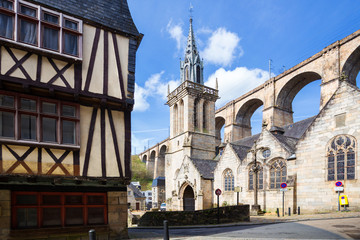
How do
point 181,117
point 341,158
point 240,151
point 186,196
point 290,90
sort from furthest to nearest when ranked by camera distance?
point 181,117
point 290,90
point 186,196
point 240,151
point 341,158

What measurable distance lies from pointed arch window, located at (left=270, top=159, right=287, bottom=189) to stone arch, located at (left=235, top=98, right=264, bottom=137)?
24.4 metres

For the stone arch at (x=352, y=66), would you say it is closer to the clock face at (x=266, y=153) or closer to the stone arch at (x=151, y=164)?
the clock face at (x=266, y=153)

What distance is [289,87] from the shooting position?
3503 centimetres

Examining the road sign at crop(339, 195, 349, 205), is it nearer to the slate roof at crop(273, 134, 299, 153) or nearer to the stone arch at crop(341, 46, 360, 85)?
the slate roof at crop(273, 134, 299, 153)

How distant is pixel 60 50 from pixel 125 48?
7.70 ft

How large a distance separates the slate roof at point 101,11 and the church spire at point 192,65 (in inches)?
1274

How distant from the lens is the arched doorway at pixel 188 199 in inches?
1163

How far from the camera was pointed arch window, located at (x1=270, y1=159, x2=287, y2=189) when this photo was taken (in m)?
19.0

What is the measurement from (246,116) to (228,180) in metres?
22.4

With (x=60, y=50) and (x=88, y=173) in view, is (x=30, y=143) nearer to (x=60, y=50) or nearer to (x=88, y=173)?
(x=88, y=173)

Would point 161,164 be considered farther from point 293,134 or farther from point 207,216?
point 207,216

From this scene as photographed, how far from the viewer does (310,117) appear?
2644 centimetres

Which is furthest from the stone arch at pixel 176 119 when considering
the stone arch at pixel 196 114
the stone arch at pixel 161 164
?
the stone arch at pixel 161 164

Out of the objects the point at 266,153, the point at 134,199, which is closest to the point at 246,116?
the point at 134,199
